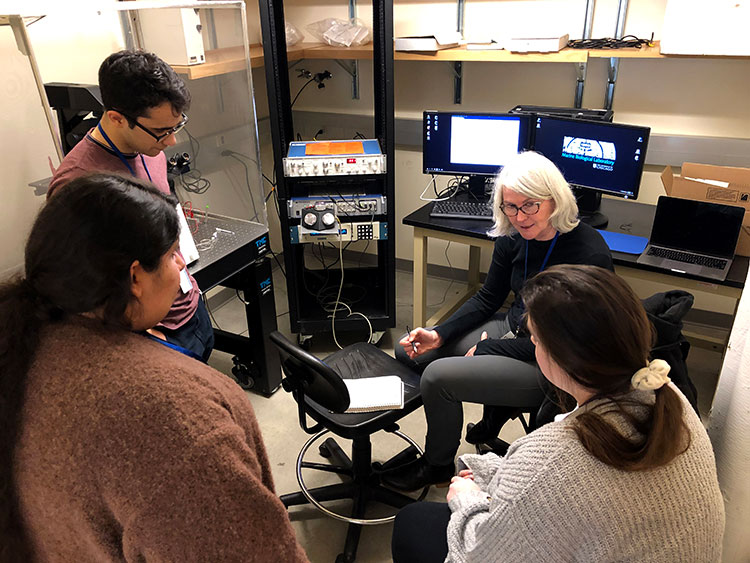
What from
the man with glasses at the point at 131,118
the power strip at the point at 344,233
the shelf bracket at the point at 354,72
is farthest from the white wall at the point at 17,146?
the shelf bracket at the point at 354,72

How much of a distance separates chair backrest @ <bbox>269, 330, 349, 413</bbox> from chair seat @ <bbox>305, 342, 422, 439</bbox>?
6 cm

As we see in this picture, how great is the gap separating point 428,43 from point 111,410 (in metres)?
2.38

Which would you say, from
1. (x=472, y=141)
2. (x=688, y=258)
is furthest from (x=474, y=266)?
(x=688, y=258)

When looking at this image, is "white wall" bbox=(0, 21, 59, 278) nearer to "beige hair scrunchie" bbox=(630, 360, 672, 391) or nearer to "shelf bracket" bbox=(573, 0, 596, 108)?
"beige hair scrunchie" bbox=(630, 360, 672, 391)

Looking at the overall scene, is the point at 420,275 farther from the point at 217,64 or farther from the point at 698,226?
the point at 217,64

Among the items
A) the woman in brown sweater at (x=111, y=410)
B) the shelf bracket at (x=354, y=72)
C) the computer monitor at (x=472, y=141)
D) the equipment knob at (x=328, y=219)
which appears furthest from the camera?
the shelf bracket at (x=354, y=72)

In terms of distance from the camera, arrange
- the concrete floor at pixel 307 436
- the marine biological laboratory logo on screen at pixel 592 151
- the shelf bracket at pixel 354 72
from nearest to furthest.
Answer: the concrete floor at pixel 307 436
the marine biological laboratory logo on screen at pixel 592 151
the shelf bracket at pixel 354 72

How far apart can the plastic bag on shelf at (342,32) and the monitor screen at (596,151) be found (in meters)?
1.05

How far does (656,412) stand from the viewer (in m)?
0.96

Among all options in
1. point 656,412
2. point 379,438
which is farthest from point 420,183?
point 656,412

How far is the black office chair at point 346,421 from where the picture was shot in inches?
61.8

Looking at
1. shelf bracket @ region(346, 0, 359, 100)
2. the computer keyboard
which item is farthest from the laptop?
shelf bracket @ region(346, 0, 359, 100)

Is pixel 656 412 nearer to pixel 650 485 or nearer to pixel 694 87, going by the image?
pixel 650 485

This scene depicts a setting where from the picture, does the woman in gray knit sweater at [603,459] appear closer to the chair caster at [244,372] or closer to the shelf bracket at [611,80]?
the chair caster at [244,372]
